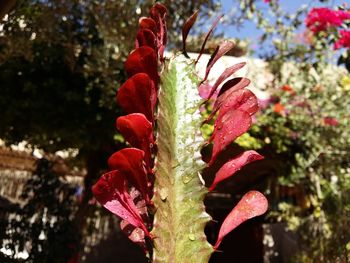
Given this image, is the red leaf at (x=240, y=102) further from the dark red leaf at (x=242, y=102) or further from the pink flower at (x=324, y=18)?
the pink flower at (x=324, y=18)

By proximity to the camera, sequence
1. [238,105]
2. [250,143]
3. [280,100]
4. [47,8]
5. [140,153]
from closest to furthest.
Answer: [140,153] → [238,105] → [47,8] → [250,143] → [280,100]

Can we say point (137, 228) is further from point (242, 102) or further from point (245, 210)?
point (242, 102)

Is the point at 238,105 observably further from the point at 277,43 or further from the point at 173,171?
the point at 277,43

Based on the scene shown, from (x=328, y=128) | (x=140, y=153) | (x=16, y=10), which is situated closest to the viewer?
(x=140, y=153)

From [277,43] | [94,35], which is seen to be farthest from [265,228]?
[94,35]

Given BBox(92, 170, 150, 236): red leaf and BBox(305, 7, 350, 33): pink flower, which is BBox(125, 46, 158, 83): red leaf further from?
BBox(305, 7, 350, 33): pink flower

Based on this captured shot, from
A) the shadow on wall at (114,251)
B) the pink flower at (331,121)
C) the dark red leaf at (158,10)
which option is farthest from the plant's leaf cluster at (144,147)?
the shadow on wall at (114,251)
